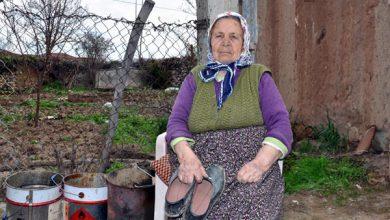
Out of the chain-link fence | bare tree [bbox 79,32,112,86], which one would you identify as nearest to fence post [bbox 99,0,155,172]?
the chain-link fence

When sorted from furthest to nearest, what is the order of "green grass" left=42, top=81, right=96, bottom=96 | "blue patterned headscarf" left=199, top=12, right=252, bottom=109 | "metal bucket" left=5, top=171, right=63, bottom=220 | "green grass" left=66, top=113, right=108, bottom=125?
"green grass" left=42, top=81, right=96, bottom=96
"green grass" left=66, top=113, right=108, bottom=125
"metal bucket" left=5, top=171, right=63, bottom=220
"blue patterned headscarf" left=199, top=12, right=252, bottom=109

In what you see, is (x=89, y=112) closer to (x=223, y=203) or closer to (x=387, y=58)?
(x=387, y=58)

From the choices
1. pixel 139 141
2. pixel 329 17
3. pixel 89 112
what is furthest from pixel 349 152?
pixel 89 112

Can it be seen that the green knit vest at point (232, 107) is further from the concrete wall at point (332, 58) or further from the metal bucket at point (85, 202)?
the concrete wall at point (332, 58)

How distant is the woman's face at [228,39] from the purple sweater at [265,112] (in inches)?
3.9

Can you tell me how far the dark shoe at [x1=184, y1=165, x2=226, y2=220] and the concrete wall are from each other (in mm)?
2902

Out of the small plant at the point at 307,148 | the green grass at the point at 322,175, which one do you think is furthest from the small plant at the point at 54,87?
the green grass at the point at 322,175

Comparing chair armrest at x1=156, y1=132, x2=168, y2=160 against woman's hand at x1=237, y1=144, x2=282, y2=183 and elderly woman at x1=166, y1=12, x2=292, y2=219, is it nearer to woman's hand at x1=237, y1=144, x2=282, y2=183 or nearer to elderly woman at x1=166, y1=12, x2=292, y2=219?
elderly woman at x1=166, y1=12, x2=292, y2=219

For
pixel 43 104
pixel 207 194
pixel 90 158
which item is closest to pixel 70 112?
pixel 43 104

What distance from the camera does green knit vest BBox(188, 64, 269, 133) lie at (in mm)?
2049

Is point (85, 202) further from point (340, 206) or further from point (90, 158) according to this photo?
point (340, 206)

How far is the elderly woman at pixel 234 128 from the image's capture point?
6.36 ft

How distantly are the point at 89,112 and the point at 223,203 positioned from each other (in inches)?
259

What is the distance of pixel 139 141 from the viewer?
218 inches
